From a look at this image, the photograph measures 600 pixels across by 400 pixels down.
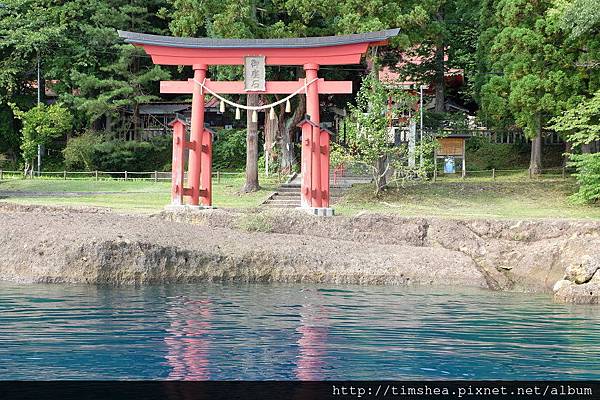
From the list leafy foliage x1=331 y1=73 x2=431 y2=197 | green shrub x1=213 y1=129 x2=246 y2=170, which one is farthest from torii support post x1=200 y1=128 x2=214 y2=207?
green shrub x1=213 y1=129 x2=246 y2=170

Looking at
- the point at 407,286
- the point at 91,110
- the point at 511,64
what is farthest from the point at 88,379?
the point at 91,110

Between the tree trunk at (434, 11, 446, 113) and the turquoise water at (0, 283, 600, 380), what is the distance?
30.0 meters

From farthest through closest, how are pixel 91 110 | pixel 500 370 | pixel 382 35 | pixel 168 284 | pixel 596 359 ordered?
pixel 91 110
pixel 382 35
pixel 168 284
pixel 596 359
pixel 500 370

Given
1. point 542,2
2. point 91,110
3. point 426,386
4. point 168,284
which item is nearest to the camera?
point 426,386

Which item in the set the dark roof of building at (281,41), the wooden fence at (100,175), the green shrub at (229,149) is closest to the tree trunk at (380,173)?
the dark roof of building at (281,41)

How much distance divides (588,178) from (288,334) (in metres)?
21.5

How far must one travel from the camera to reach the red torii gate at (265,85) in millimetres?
29844

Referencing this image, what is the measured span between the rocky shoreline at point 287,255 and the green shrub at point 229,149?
2561 centimetres

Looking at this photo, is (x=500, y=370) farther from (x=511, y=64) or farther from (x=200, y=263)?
(x=511, y=64)

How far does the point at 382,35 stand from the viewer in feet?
98.9

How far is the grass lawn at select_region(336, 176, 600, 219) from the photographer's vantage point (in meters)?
32.0

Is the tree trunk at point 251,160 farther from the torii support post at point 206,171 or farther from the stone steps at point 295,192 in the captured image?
the torii support post at point 206,171

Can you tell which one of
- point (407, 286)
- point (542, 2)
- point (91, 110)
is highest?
point (542, 2)

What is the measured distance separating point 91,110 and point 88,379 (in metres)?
38.4
